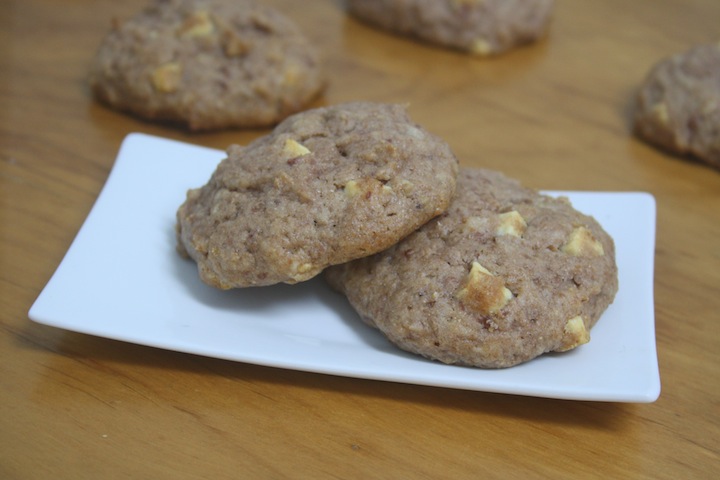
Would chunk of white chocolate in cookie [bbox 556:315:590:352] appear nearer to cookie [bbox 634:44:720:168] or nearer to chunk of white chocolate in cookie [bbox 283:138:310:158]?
chunk of white chocolate in cookie [bbox 283:138:310:158]

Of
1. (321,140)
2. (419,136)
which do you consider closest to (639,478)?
(419,136)

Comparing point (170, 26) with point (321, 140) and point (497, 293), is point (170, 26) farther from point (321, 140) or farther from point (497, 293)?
point (497, 293)

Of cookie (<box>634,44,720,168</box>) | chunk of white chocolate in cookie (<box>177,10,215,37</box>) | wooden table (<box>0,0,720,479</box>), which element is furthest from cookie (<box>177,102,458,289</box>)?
cookie (<box>634,44,720,168</box>)

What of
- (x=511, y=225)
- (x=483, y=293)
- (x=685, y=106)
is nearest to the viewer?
(x=483, y=293)

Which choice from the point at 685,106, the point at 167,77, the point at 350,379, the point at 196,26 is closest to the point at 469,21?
the point at 685,106

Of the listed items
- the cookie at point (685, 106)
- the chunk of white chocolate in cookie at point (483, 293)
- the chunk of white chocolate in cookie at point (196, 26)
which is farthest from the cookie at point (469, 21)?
the chunk of white chocolate in cookie at point (483, 293)

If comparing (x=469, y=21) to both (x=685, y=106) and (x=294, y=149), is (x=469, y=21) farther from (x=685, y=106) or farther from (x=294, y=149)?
(x=294, y=149)
